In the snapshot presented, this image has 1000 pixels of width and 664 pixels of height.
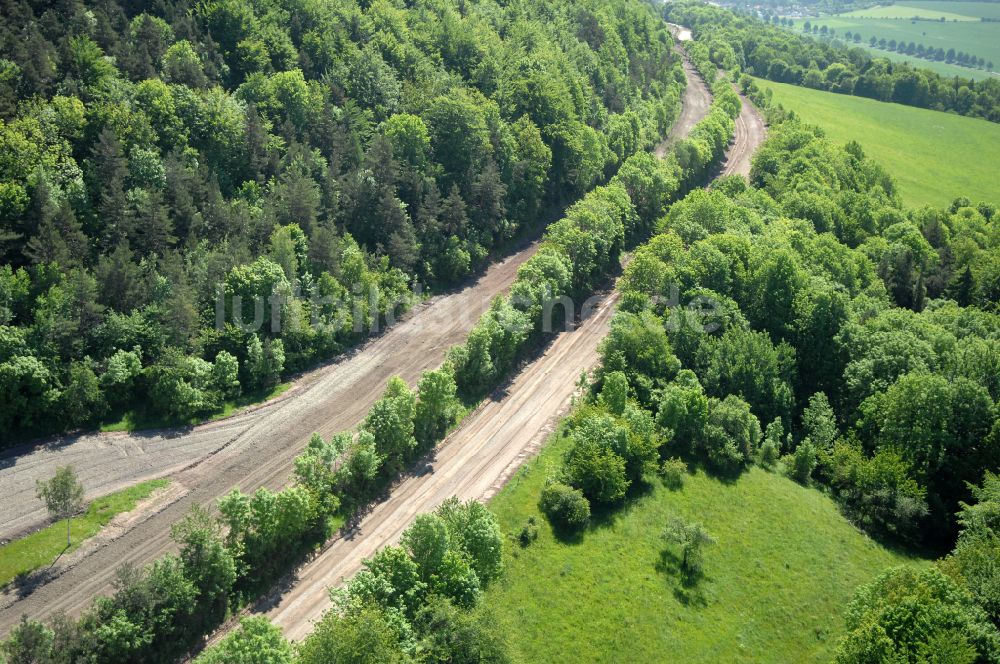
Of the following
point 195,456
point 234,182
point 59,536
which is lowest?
point 195,456

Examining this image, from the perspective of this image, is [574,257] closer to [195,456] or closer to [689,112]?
[195,456]

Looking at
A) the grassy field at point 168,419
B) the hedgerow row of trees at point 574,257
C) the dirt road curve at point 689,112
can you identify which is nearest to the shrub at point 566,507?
the hedgerow row of trees at point 574,257

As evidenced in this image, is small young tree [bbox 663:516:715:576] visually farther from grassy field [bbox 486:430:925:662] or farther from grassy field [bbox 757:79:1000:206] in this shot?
grassy field [bbox 757:79:1000:206]

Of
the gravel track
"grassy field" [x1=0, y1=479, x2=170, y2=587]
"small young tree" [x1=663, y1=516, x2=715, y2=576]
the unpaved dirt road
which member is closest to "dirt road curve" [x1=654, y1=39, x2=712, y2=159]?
the unpaved dirt road

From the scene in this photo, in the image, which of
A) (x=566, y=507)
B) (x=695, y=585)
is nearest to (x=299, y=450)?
(x=566, y=507)

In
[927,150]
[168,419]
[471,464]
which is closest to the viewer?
[168,419]

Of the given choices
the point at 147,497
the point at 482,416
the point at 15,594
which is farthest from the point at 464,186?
the point at 15,594
